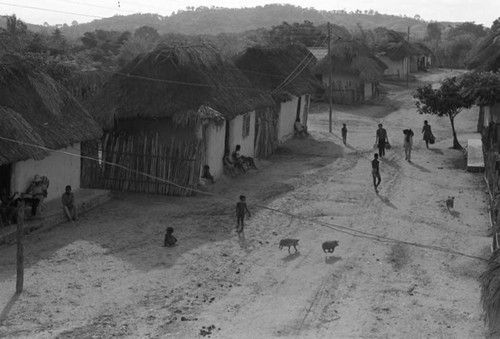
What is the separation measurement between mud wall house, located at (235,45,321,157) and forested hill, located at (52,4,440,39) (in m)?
112

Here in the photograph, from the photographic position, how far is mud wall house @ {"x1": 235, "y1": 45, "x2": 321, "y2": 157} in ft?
79.3

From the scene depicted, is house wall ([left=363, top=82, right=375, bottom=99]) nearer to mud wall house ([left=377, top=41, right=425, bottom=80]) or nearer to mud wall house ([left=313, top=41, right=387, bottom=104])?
mud wall house ([left=313, top=41, right=387, bottom=104])

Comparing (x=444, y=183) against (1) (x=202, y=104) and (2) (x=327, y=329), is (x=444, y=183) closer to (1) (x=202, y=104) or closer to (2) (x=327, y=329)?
(1) (x=202, y=104)

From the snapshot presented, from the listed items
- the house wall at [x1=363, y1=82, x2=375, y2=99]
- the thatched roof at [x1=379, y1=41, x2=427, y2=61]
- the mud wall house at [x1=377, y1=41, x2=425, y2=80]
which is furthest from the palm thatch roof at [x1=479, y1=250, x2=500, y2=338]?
the thatched roof at [x1=379, y1=41, x2=427, y2=61]

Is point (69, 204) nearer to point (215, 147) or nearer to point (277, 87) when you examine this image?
point (215, 147)

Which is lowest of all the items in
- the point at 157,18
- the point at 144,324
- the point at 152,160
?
the point at 144,324

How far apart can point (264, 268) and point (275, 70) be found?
51.7 feet

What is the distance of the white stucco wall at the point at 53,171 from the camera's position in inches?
562

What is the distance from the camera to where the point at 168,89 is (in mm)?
18297

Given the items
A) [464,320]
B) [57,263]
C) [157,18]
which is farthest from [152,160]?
[157,18]

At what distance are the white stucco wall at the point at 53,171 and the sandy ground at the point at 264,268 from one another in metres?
1.11

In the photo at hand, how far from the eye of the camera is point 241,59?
27.2 meters

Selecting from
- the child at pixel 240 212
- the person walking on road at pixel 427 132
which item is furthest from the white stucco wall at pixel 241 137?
the person walking on road at pixel 427 132

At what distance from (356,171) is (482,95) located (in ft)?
15.7
